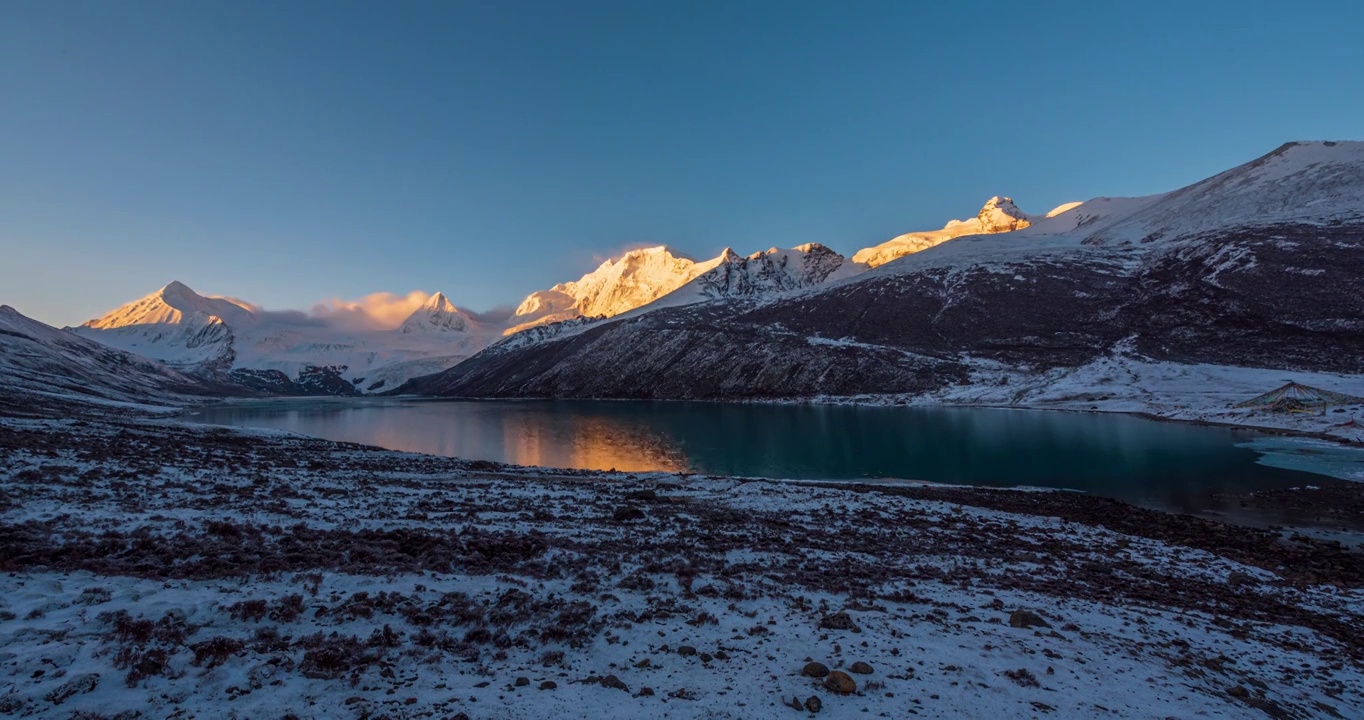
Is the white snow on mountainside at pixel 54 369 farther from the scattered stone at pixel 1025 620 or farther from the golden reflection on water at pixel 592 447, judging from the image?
the scattered stone at pixel 1025 620

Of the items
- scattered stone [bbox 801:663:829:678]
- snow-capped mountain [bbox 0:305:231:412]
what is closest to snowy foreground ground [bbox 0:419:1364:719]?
scattered stone [bbox 801:663:829:678]

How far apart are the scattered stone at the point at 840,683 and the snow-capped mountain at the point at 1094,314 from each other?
124 m

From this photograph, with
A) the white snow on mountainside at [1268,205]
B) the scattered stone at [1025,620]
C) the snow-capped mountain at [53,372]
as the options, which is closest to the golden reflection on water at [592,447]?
the scattered stone at [1025,620]

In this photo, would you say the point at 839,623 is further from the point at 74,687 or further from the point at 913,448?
the point at 913,448

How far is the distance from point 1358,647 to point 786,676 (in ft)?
50.7

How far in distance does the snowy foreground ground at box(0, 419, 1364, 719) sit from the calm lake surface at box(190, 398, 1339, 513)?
60.1 ft

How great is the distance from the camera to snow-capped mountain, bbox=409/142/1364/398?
11719 cm

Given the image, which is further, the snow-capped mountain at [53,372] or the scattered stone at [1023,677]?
the snow-capped mountain at [53,372]

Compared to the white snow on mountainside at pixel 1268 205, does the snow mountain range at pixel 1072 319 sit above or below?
below

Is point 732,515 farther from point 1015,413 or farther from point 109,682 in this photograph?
point 1015,413

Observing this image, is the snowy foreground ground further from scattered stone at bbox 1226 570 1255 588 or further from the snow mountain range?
the snow mountain range

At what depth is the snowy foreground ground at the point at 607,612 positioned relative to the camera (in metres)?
8.65

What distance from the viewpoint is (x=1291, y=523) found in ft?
94.8

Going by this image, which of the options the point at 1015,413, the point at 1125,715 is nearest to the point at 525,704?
the point at 1125,715
